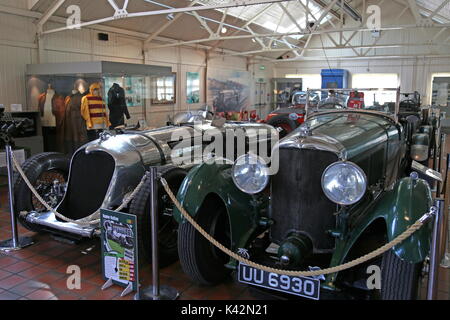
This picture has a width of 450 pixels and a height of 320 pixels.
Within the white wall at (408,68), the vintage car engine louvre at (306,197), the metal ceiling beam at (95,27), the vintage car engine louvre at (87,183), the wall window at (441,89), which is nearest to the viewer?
the vintage car engine louvre at (306,197)

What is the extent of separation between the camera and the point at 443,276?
11.2ft

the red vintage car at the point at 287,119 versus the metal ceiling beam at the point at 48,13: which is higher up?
the metal ceiling beam at the point at 48,13

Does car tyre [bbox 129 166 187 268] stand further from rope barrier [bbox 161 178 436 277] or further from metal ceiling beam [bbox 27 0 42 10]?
metal ceiling beam [bbox 27 0 42 10]

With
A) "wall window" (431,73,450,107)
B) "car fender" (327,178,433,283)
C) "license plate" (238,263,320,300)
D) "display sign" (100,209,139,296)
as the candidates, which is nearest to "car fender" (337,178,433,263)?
"car fender" (327,178,433,283)

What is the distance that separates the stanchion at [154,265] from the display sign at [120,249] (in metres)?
0.11

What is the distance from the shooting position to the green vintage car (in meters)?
2.39

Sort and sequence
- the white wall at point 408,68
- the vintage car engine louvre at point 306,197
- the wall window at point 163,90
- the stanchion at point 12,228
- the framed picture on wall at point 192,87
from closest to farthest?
1. the vintage car engine louvre at point 306,197
2. the stanchion at point 12,228
3. the wall window at point 163,90
4. the framed picture on wall at point 192,87
5. the white wall at point 408,68

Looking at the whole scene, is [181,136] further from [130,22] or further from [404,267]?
[130,22]

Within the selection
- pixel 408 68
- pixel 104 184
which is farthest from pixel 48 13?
pixel 408 68

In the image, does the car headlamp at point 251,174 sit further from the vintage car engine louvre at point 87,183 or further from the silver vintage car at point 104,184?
the vintage car engine louvre at point 87,183

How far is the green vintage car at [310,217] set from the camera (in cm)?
239

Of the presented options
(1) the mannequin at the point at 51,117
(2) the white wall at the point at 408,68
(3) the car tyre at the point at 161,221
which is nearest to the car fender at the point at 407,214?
(3) the car tyre at the point at 161,221

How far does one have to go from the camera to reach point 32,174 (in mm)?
4316
